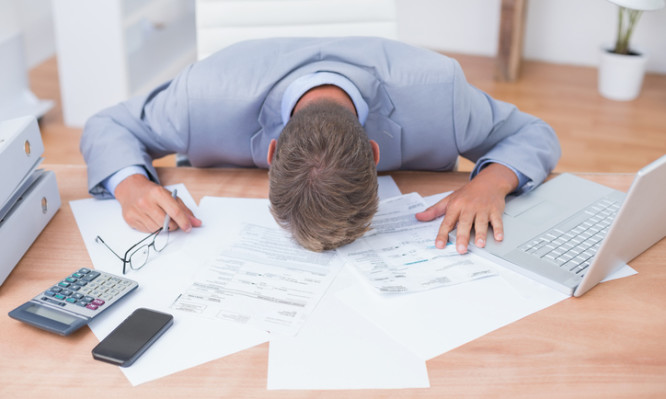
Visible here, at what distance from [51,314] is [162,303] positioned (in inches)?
5.5

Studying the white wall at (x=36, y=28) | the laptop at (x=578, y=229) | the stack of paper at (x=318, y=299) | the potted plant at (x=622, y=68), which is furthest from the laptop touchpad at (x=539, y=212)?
the white wall at (x=36, y=28)

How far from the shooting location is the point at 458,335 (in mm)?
821

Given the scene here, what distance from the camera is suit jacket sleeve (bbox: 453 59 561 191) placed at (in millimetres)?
1188

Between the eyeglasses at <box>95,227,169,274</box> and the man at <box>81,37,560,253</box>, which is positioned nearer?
the eyeglasses at <box>95,227,169,274</box>

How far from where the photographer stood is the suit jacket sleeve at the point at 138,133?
119cm

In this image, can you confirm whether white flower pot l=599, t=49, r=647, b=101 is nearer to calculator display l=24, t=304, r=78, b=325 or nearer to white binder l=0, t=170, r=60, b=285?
white binder l=0, t=170, r=60, b=285

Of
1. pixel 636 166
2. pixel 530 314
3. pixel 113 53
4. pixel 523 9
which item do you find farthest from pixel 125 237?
pixel 523 9

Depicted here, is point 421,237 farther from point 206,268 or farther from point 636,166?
point 636,166

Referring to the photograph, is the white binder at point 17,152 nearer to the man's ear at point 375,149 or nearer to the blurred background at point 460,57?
the man's ear at point 375,149

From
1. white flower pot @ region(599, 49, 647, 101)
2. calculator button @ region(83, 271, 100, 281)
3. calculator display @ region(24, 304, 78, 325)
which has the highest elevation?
calculator button @ region(83, 271, 100, 281)

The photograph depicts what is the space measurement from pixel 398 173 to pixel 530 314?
0.47 metres

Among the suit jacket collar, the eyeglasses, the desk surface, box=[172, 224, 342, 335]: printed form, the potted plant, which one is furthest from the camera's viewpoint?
the potted plant

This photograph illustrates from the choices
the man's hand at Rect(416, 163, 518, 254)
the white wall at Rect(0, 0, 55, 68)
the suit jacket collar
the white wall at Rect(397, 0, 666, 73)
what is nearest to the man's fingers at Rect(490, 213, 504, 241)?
the man's hand at Rect(416, 163, 518, 254)

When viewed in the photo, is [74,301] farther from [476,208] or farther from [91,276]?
[476,208]
